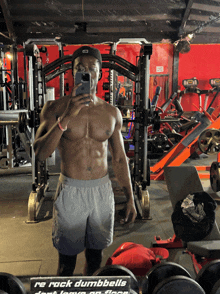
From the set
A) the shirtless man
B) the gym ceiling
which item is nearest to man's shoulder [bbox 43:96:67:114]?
the shirtless man

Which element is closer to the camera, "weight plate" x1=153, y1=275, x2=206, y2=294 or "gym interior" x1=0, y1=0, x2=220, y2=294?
"weight plate" x1=153, y1=275, x2=206, y2=294

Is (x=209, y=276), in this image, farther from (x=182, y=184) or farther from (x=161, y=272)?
(x=182, y=184)

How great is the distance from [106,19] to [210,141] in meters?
5.67

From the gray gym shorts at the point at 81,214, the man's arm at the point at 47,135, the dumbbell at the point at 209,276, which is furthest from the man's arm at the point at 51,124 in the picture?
the dumbbell at the point at 209,276

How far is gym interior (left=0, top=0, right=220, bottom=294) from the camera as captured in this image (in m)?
2.00

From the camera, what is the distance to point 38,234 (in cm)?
267

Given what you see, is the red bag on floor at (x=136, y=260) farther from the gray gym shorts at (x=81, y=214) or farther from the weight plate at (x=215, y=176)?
the weight plate at (x=215, y=176)

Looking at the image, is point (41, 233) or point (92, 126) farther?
point (41, 233)

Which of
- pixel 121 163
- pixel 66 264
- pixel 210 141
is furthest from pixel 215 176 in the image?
pixel 66 264

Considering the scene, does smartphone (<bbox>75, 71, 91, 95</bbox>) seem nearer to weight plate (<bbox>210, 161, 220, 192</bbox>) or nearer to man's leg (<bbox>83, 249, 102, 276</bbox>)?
man's leg (<bbox>83, 249, 102, 276</bbox>)

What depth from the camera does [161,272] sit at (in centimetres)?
113

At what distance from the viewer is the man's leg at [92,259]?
1543 millimetres

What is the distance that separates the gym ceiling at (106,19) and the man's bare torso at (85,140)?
6.24 m

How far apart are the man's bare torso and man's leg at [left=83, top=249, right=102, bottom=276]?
41cm
